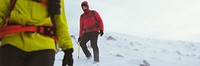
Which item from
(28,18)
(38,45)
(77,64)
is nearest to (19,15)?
(28,18)

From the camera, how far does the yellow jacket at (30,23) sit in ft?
11.3

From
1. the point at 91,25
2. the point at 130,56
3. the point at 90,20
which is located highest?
the point at 90,20

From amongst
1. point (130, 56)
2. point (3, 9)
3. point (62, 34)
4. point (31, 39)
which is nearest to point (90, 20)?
point (130, 56)

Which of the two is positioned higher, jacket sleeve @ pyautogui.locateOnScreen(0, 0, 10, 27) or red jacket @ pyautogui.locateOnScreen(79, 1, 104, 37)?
jacket sleeve @ pyautogui.locateOnScreen(0, 0, 10, 27)

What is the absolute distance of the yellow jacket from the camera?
136 inches

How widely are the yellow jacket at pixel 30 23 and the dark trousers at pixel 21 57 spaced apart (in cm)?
4

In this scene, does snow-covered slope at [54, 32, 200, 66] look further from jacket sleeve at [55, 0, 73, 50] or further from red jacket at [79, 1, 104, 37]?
jacket sleeve at [55, 0, 73, 50]

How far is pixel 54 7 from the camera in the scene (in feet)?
12.2

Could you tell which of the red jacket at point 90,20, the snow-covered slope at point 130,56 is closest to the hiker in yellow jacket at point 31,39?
the snow-covered slope at point 130,56

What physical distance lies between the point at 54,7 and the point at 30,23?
309 millimetres

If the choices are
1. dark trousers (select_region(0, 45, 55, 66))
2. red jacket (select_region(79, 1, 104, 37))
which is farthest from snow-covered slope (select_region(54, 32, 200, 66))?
dark trousers (select_region(0, 45, 55, 66))

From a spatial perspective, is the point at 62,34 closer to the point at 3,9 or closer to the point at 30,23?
the point at 30,23

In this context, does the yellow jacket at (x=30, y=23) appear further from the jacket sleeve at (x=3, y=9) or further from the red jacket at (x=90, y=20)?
the red jacket at (x=90, y=20)

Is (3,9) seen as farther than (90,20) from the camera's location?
No
